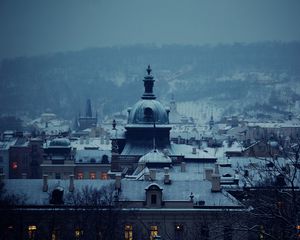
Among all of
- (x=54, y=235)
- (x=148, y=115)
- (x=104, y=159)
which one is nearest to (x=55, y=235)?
(x=54, y=235)

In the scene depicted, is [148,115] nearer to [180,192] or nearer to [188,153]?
[188,153]

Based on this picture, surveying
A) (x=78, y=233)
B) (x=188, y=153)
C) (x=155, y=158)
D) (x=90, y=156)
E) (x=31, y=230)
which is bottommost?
(x=78, y=233)

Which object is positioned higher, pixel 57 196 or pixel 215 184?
pixel 215 184

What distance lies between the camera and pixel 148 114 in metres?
88.0

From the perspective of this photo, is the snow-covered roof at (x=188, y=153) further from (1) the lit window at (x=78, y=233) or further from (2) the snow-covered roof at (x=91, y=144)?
(1) the lit window at (x=78, y=233)

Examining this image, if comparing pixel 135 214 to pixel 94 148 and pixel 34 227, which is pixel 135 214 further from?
pixel 94 148

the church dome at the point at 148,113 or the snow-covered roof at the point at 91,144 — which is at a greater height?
the snow-covered roof at the point at 91,144

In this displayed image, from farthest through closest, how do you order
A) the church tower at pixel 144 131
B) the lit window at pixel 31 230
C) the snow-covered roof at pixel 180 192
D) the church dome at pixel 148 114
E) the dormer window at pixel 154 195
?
the church dome at pixel 148 114 → the church tower at pixel 144 131 → the snow-covered roof at pixel 180 192 → the dormer window at pixel 154 195 → the lit window at pixel 31 230

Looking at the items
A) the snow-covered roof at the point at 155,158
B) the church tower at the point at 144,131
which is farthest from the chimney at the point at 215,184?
the church tower at the point at 144,131

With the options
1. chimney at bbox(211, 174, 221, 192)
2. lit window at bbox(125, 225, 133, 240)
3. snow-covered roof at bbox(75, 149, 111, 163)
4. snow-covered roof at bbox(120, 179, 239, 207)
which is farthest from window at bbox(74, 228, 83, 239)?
snow-covered roof at bbox(75, 149, 111, 163)

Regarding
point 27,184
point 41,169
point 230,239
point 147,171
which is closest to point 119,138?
point 41,169

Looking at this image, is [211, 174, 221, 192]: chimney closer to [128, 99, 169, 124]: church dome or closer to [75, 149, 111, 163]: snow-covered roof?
[128, 99, 169, 124]: church dome

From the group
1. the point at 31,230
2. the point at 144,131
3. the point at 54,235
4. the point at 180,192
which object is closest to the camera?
the point at 54,235

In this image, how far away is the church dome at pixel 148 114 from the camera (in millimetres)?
87938
